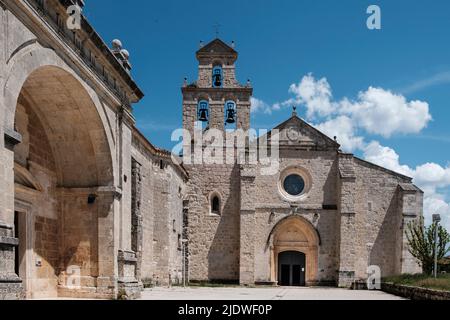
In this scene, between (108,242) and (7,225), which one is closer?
(7,225)

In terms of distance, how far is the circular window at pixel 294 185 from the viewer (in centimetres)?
3111

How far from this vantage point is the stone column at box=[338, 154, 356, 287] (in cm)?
2934

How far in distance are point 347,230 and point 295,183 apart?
387 cm

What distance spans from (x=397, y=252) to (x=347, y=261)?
297 cm

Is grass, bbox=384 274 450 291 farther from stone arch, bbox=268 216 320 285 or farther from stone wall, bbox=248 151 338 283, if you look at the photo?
stone arch, bbox=268 216 320 285

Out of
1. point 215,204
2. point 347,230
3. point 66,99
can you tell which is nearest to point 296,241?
point 347,230

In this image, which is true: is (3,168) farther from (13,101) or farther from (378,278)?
(378,278)

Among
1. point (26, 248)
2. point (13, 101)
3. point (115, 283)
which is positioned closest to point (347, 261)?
point (115, 283)

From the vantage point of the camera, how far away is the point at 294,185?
3114 cm

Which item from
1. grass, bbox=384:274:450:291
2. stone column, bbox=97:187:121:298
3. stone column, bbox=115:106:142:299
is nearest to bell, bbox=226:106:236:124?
grass, bbox=384:274:450:291

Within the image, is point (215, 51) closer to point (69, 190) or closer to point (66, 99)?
point (69, 190)

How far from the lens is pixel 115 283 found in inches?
485

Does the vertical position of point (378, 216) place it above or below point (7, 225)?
below

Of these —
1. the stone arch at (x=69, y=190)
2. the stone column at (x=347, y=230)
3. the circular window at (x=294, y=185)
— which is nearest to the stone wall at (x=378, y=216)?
the stone column at (x=347, y=230)
